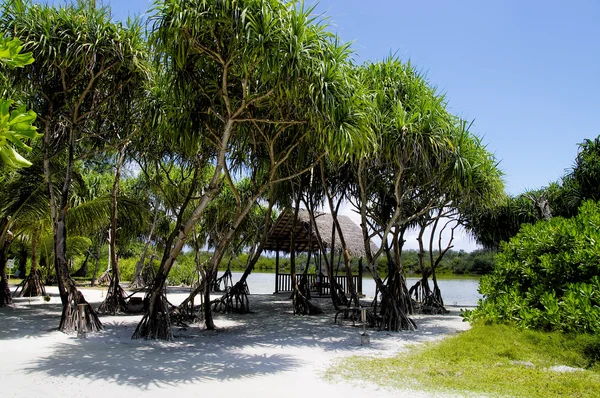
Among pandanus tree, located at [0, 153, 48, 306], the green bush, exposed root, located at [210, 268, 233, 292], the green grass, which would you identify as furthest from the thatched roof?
the green bush

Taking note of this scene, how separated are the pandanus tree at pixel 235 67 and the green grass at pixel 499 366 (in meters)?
3.15

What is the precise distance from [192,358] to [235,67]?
3877 millimetres

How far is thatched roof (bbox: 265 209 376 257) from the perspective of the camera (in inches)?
613

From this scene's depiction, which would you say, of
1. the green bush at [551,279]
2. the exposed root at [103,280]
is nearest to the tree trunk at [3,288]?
the exposed root at [103,280]

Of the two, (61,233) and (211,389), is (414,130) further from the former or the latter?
(61,233)

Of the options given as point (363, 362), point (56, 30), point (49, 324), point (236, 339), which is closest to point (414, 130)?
point (363, 362)

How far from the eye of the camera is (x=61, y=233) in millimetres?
7754

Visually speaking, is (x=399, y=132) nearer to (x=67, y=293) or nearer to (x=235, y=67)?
(x=235, y=67)

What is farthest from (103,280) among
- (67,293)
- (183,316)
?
(67,293)

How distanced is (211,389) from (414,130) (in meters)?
5.15

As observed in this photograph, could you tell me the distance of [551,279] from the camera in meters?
3.85

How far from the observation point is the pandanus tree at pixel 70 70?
6887 millimetres

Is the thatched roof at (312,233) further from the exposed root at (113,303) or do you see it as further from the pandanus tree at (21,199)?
the pandanus tree at (21,199)

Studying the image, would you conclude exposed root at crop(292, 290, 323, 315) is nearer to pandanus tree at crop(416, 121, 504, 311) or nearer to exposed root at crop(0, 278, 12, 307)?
pandanus tree at crop(416, 121, 504, 311)
